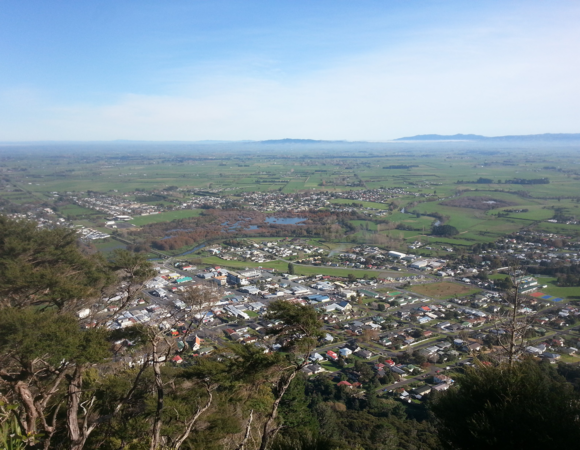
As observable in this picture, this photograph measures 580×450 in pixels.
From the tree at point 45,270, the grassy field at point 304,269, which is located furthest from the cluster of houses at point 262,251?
the tree at point 45,270

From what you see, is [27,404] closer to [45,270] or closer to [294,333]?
[45,270]

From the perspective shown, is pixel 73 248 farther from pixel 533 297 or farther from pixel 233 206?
pixel 233 206

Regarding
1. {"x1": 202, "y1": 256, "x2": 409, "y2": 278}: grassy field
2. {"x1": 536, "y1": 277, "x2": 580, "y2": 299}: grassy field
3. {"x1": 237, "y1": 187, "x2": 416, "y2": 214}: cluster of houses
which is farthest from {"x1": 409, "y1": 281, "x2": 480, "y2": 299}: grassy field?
{"x1": 237, "y1": 187, "x2": 416, "y2": 214}: cluster of houses

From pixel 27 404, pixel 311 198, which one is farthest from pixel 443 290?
pixel 311 198

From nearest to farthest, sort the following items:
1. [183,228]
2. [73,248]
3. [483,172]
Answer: [73,248]
[183,228]
[483,172]

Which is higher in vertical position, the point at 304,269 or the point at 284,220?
the point at 284,220

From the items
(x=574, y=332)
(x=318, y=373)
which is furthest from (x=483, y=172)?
(x=318, y=373)
